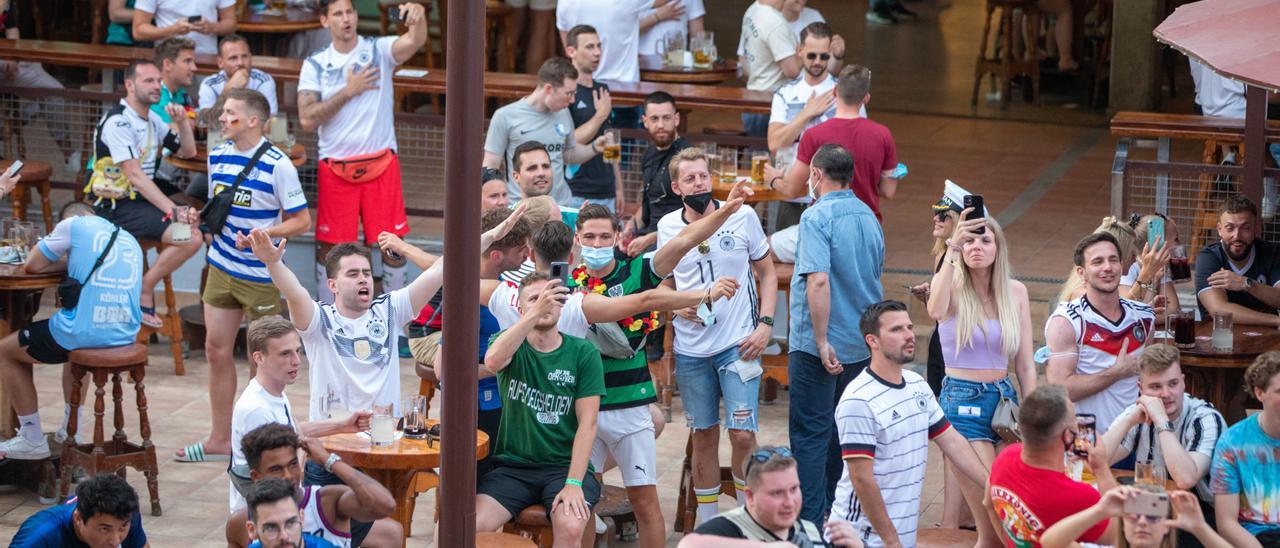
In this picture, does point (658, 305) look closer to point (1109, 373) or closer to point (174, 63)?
point (1109, 373)

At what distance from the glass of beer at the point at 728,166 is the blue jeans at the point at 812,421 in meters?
2.32

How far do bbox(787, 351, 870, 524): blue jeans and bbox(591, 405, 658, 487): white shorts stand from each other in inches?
37.5

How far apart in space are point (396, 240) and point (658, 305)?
150 cm

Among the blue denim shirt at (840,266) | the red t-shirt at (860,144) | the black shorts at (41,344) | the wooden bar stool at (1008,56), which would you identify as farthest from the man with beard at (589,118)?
the wooden bar stool at (1008,56)

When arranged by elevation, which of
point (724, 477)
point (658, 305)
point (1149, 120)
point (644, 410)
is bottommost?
point (724, 477)

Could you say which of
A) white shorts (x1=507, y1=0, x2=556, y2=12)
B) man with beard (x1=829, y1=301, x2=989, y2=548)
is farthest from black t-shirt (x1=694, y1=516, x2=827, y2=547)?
white shorts (x1=507, y1=0, x2=556, y2=12)

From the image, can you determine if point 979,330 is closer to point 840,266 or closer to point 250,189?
point 840,266

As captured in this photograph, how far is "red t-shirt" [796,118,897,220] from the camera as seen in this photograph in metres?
9.34

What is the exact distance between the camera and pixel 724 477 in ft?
29.1

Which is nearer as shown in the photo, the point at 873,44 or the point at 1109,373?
the point at 1109,373

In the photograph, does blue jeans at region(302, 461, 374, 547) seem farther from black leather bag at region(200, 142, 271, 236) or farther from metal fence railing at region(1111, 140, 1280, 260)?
metal fence railing at region(1111, 140, 1280, 260)

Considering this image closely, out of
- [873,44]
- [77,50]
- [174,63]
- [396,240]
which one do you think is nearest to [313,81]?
[174,63]

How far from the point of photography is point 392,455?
700cm

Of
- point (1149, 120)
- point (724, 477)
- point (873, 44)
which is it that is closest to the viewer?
point (724, 477)
